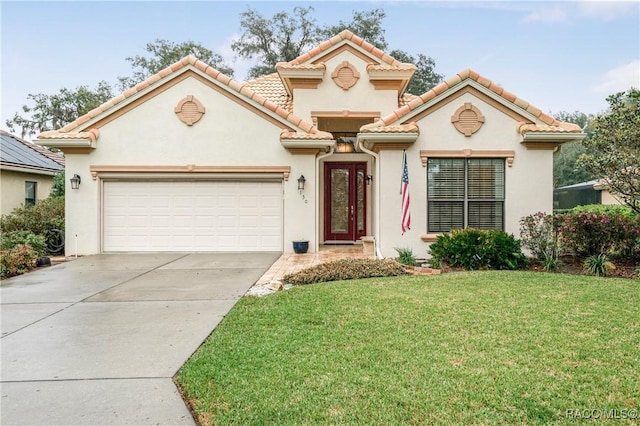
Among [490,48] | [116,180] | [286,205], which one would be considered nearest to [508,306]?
[286,205]

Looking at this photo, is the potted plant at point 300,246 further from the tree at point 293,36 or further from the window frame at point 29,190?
the tree at point 293,36

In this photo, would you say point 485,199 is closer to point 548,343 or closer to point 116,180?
point 548,343

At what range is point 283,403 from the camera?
3086mm

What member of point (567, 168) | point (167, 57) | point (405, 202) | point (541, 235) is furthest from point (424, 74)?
point (405, 202)

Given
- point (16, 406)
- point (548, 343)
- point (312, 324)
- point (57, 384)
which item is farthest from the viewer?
point (312, 324)

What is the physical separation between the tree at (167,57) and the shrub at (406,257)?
985 inches

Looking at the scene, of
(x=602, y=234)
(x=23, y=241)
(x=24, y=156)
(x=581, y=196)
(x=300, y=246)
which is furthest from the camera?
(x=581, y=196)

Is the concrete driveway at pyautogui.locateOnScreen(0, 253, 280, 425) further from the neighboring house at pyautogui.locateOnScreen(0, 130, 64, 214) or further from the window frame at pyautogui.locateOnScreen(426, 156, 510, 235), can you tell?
the neighboring house at pyautogui.locateOnScreen(0, 130, 64, 214)

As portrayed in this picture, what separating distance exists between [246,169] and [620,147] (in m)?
9.67

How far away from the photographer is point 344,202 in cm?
1446

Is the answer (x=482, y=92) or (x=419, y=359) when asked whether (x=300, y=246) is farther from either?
(x=419, y=359)

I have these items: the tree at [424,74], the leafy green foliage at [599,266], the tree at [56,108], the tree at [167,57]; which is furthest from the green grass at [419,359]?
the tree at [56,108]

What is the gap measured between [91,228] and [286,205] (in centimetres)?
599

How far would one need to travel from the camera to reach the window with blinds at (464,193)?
1043 centimetres
